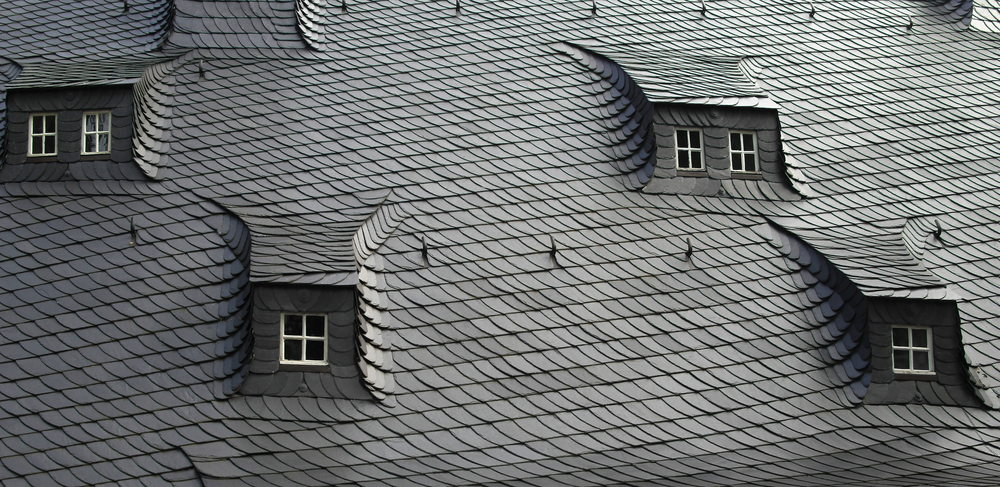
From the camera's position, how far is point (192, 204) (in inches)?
620

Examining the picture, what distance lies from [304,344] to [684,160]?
6.46 metres

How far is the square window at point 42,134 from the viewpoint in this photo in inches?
646

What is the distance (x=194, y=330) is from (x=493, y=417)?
3.96 m

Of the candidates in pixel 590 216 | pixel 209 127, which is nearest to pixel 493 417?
pixel 590 216

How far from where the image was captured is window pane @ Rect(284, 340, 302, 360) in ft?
46.1

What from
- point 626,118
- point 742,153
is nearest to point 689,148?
point 742,153

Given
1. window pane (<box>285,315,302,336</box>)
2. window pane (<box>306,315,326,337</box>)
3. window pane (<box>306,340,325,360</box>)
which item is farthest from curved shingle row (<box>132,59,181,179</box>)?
window pane (<box>306,340,325,360</box>)

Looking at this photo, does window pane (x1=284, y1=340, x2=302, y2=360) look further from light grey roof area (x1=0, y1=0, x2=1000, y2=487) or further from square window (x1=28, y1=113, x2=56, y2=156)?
square window (x1=28, y1=113, x2=56, y2=156)

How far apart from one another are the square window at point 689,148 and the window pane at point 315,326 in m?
6.08

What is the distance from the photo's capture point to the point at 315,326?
1423 centimetres

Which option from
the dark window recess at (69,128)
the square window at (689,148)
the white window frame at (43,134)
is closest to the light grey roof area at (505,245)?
the dark window recess at (69,128)

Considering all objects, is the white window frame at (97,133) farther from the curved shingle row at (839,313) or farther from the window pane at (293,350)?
the curved shingle row at (839,313)

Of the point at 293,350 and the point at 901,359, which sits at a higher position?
the point at 293,350

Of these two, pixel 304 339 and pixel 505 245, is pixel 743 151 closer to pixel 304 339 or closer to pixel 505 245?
pixel 505 245
